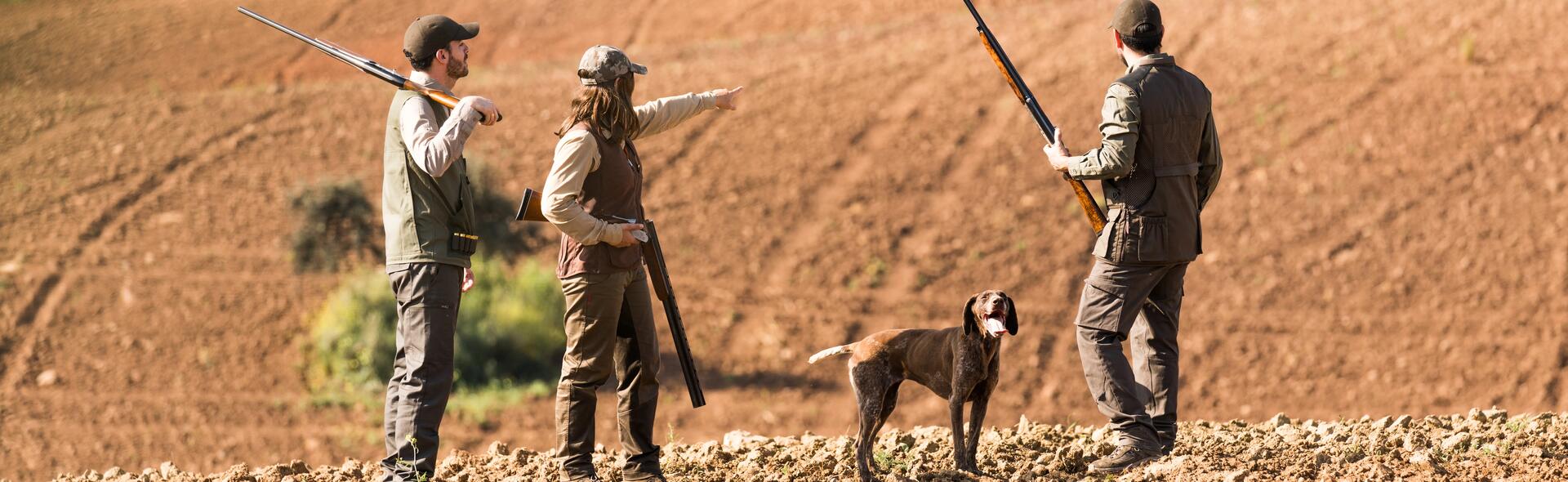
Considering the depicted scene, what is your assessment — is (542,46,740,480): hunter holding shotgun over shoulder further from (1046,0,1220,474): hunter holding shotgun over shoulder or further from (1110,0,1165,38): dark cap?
(1110,0,1165,38): dark cap

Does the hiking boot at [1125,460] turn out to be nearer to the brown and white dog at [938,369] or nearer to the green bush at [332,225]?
the brown and white dog at [938,369]

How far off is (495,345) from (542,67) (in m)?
12.2

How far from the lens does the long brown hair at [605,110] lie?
5.80 m

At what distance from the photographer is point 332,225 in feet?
54.9

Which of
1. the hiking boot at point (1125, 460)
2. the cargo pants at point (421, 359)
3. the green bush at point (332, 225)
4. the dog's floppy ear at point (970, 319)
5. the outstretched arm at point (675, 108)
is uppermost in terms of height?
the green bush at point (332, 225)

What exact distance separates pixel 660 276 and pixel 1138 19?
226cm

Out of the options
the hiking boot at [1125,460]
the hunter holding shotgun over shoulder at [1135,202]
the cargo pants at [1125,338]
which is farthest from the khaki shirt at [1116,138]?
the hiking boot at [1125,460]

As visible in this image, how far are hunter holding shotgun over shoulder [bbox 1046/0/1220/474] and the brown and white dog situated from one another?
41cm

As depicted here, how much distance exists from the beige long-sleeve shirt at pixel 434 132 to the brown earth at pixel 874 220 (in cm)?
740

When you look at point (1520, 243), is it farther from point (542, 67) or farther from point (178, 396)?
point (542, 67)

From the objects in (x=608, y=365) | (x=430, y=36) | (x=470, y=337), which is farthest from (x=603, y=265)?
(x=470, y=337)

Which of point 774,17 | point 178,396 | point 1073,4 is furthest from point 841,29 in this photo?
point 178,396

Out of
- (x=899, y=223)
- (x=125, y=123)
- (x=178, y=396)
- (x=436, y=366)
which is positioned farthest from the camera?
(x=125, y=123)

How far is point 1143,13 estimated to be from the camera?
6.00 m
